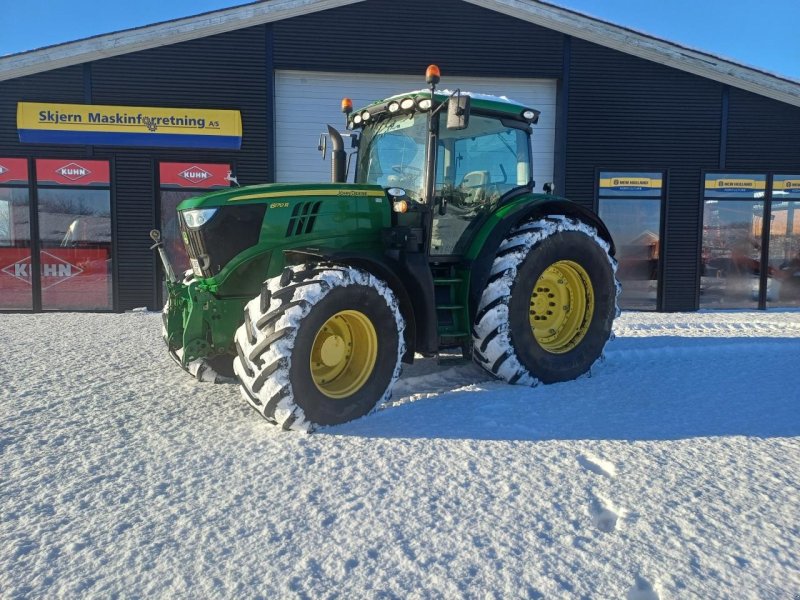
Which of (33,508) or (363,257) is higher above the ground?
(363,257)

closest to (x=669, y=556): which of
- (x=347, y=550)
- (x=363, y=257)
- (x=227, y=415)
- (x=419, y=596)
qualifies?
(x=419, y=596)

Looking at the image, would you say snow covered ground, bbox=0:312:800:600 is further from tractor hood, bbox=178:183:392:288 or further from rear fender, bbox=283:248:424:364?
tractor hood, bbox=178:183:392:288

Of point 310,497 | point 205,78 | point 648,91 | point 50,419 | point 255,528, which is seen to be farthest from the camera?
point 648,91

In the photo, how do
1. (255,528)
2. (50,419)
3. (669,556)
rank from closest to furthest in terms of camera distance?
(669,556) → (255,528) → (50,419)

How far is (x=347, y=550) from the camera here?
2.35 metres

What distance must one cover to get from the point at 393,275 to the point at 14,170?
29.8ft

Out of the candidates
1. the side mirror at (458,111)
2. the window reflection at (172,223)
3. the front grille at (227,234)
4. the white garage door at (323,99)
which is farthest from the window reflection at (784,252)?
the front grille at (227,234)

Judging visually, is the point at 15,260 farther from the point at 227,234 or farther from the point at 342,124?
the point at 227,234

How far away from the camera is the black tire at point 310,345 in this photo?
136 inches

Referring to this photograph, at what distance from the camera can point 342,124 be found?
11039mm

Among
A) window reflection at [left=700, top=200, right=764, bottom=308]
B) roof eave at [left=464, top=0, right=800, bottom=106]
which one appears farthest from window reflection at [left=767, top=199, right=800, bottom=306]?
roof eave at [left=464, top=0, right=800, bottom=106]

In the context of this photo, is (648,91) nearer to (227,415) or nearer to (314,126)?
(314,126)

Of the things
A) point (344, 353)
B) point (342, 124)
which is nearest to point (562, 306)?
point (344, 353)

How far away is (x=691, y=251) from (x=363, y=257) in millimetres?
9385
